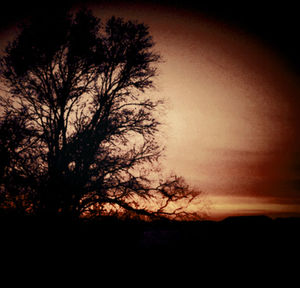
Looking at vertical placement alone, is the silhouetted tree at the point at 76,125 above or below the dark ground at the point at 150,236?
above

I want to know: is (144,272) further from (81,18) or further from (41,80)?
(81,18)

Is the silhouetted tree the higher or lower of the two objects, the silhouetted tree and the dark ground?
the higher

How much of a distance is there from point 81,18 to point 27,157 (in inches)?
238

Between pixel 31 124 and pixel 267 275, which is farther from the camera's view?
pixel 31 124

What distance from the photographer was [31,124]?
807 centimetres

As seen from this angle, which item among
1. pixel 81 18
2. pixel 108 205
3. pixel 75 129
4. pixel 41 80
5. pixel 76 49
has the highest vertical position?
pixel 81 18

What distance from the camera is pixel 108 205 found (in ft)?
25.7

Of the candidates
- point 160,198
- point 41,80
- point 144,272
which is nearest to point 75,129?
point 41,80

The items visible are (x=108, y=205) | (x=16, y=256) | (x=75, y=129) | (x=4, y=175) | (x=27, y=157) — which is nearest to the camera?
(x=16, y=256)

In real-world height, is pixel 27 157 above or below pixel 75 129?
below

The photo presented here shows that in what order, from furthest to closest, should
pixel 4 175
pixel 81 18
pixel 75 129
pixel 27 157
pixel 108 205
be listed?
pixel 81 18 → pixel 75 129 → pixel 108 205 → pixel 27 157 → pixel 4 175

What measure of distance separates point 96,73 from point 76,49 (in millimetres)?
1169

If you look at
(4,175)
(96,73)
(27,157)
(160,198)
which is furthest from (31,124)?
(160,198)

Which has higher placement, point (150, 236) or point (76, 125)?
point (76, 125)
